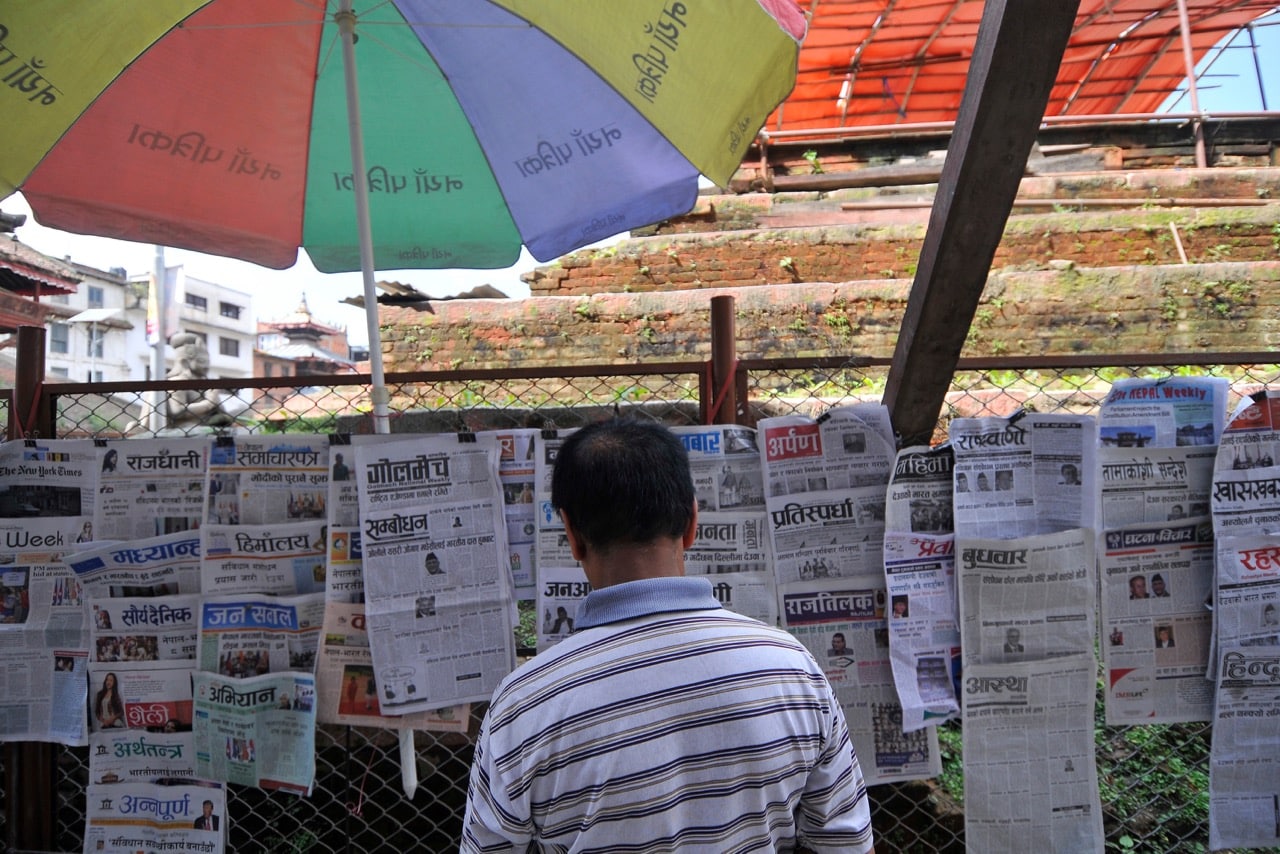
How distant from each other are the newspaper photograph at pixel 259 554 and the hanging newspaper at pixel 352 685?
0.15 m

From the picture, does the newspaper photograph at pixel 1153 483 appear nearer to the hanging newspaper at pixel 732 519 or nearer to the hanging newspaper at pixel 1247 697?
the hanging newspaper at pixel 1247 697

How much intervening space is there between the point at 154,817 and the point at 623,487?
2.00 m

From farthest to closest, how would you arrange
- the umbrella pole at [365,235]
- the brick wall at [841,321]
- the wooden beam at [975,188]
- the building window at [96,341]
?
the building window at [96,341], the brick wall at [841,321], the umbrella pole at [365,235], the wooden beam at [975,188]

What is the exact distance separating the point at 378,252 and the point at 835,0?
10.6 meters

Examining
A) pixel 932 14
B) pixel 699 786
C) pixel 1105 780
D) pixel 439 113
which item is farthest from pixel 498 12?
pixel 932 14

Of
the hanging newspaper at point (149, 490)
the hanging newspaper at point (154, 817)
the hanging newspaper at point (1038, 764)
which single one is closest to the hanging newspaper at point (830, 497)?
the hanging newspaper at point (1038, 764)

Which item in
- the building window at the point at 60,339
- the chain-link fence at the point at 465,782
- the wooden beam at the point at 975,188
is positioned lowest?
the chain-link fence at the point at 465,782

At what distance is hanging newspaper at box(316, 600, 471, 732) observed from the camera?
7.06ft

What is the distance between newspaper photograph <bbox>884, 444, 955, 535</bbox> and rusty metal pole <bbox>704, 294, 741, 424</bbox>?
0.46m

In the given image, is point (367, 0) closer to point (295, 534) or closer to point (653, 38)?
point (653, 38)

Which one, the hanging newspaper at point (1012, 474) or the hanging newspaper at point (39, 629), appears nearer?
the hanging newspaper at point (1012, 474)

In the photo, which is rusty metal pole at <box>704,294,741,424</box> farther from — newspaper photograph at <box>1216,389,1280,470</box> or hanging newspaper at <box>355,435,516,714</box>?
newspaper photograph at <box>1216,389,1280,470</box>

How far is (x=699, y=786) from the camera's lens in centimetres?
102

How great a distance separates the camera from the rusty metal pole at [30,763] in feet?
7.61
